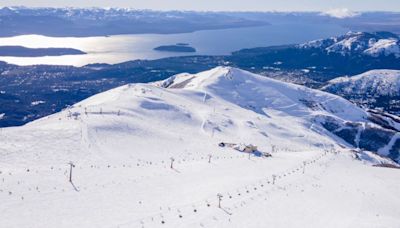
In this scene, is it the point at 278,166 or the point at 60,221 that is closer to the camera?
the point at 60,221

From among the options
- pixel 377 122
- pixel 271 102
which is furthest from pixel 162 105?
pixel 377 122

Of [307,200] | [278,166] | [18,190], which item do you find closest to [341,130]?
[278,166]

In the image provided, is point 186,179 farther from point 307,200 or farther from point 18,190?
point 18,190

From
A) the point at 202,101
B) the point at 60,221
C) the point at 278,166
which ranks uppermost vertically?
the point at 60,221

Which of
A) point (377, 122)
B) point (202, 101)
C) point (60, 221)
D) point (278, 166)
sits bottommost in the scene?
point (377, 122)

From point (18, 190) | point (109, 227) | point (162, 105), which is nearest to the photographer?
point (109, 227)

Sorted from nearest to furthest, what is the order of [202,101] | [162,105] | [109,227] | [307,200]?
[109,227]
[307,200]
[162,105]
[202,101]

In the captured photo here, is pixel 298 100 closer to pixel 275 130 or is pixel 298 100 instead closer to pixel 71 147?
pixel 275 130

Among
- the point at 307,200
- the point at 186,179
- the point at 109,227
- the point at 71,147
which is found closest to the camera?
the point at 109,227

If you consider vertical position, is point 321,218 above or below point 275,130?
above
